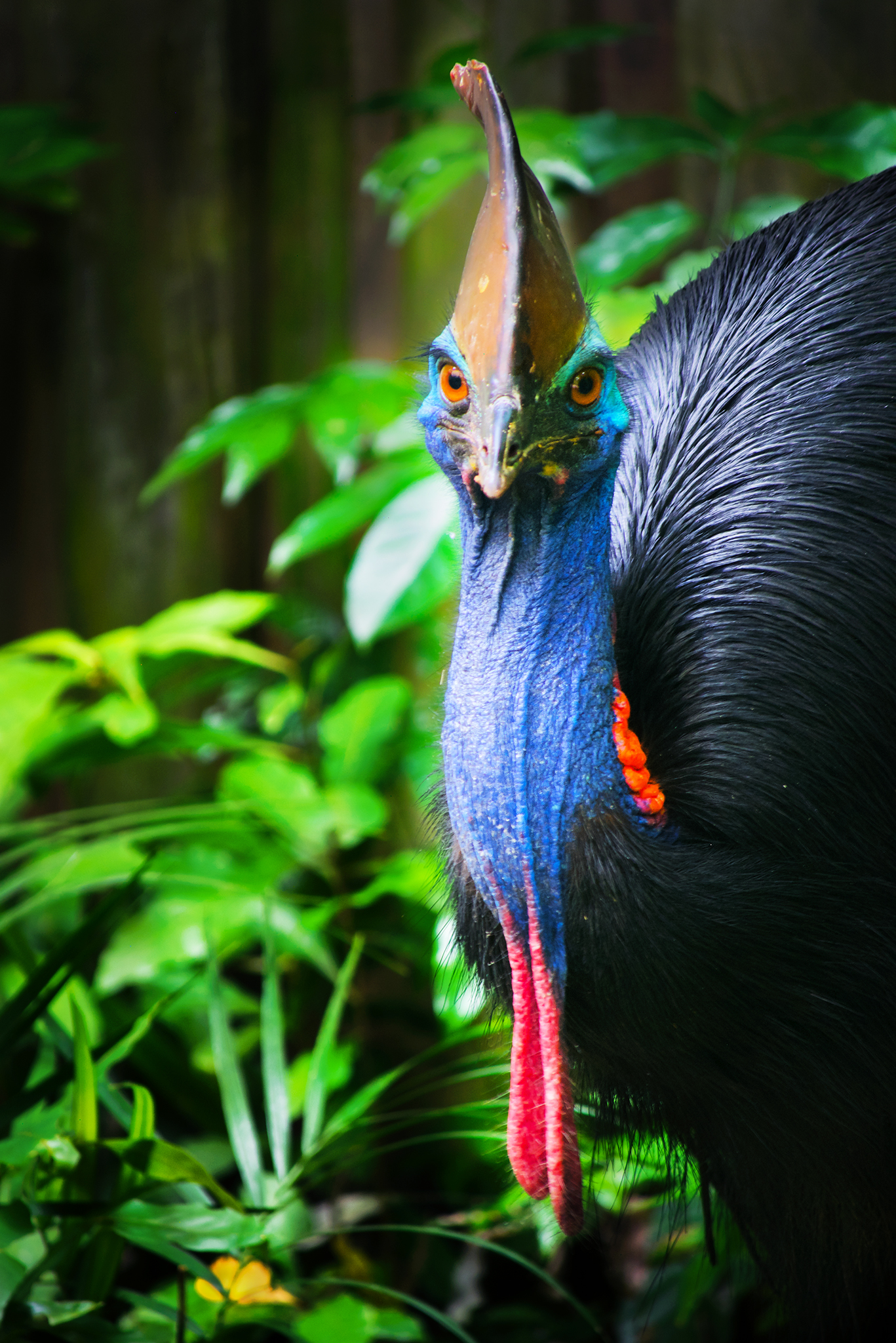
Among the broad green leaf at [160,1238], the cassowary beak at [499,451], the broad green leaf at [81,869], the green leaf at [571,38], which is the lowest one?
the broad green leaf at [160,1238]

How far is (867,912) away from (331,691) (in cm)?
114

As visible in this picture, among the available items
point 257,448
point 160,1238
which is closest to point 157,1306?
point 160,1238

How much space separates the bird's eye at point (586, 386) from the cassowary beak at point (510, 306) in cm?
2

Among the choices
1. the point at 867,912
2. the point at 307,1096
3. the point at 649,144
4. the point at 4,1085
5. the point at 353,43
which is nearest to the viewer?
the point at 867,912

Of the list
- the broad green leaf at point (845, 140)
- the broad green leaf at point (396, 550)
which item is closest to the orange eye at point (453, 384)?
the broad green leaf at point (396, 550)

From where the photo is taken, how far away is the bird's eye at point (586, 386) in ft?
Result: 2.92

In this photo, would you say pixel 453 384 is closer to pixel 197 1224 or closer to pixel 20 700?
pixel 197 1224

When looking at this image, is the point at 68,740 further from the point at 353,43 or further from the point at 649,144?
the point at 353,43

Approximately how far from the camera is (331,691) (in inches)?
77.8

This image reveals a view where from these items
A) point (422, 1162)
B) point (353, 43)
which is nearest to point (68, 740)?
point (422, 1162)

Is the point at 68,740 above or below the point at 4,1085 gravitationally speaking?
above

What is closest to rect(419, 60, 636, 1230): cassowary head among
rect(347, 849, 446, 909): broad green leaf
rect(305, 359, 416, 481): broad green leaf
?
rect(347, 849, 446, 909): broad green leaf

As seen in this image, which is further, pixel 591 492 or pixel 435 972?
pixel 435 972

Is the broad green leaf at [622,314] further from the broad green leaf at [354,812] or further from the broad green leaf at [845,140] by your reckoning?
the broad green leaf at [354,812]
